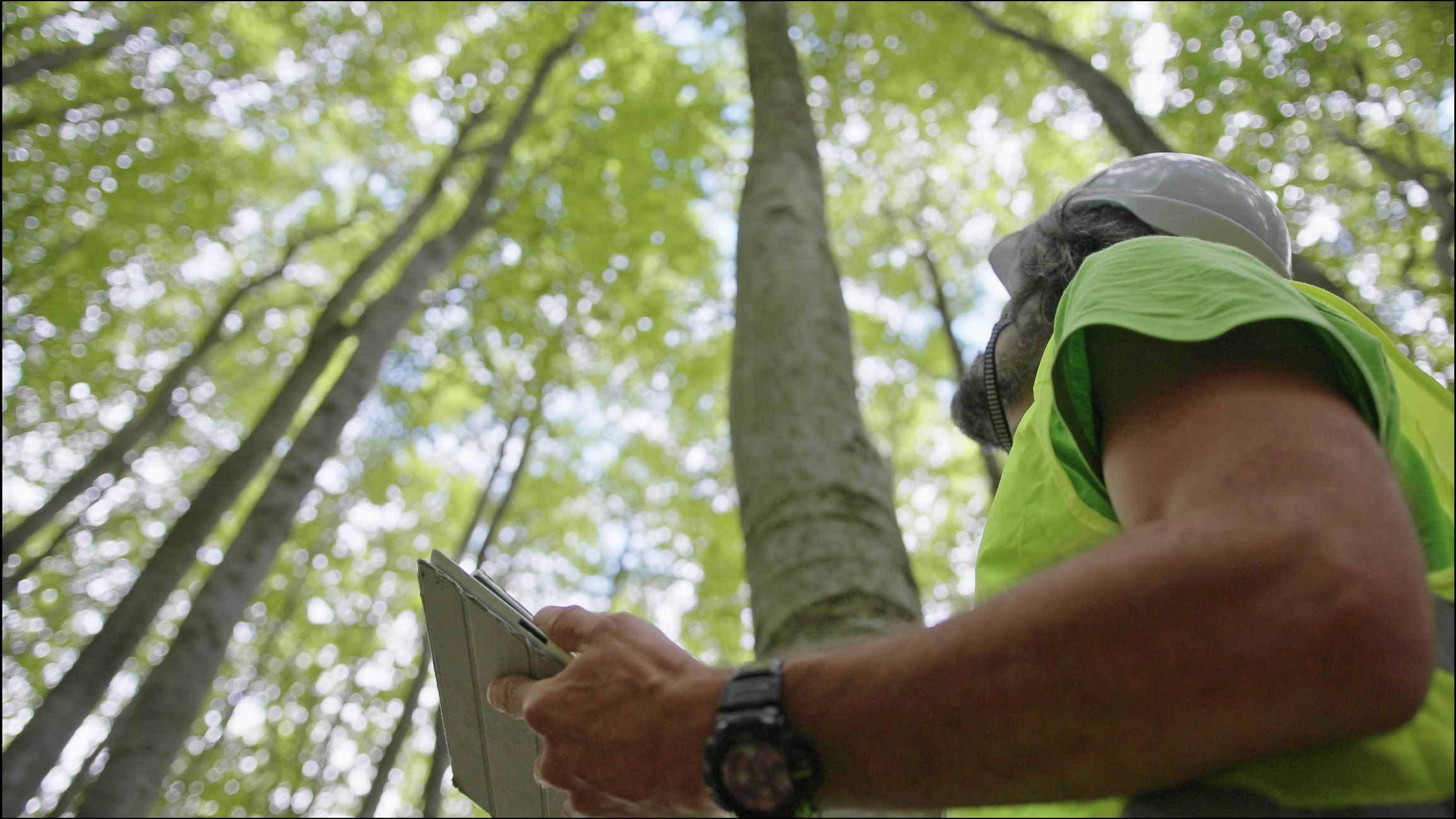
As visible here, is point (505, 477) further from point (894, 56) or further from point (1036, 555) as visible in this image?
point (1036, 555)

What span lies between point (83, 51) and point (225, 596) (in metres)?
7.77

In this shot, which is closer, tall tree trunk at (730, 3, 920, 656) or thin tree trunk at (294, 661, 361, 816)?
tall tree trunk at (730, 3, 920, 656)

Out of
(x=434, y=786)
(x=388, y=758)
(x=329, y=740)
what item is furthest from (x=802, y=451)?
(x=329, y=740)

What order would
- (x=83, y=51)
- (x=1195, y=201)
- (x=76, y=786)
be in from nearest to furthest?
(x=1195, y=201)
(x=83, y=51)
(x=76, y=786)

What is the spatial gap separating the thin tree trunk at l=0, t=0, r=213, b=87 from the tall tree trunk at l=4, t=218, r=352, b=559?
12.6 ft

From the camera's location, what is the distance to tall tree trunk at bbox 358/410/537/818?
7.56 m

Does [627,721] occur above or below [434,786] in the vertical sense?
Result: below

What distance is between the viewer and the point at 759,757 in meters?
0.75

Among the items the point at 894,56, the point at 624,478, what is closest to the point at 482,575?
the point at 894,56

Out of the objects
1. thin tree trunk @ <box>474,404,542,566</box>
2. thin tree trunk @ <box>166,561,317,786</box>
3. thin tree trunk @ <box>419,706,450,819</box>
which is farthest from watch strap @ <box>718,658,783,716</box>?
thin tree trunk @ <box>166,561,317,786</box>

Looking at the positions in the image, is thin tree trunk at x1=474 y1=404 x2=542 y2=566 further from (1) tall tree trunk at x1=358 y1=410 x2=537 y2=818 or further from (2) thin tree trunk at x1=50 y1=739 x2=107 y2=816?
(2) thin tree trunk at x1=50 y1=739 x2=107 y2=816

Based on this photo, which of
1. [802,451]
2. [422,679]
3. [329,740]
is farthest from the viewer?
[329,740]

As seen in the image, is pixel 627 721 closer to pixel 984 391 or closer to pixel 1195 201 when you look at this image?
pixel 984 391

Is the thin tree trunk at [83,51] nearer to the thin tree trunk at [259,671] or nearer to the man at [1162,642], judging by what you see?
the thin tree trunk at [259,671]
